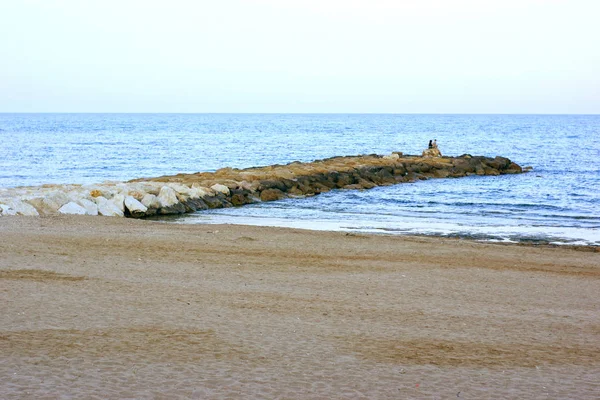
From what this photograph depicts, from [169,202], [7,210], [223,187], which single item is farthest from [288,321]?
[223,187]

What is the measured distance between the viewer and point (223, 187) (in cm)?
2642

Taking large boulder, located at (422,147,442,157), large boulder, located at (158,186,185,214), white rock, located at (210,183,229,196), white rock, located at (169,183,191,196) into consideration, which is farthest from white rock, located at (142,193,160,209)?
large boulder, located at (422,147,442,157)

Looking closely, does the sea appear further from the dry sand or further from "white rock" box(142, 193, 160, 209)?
the dry sand

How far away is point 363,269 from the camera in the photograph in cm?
1240

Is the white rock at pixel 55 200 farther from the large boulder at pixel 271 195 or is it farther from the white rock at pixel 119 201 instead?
the large boulder at pixel 271 195

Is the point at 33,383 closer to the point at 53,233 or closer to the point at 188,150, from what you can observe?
the point at 53,233

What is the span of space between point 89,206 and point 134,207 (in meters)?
1.48

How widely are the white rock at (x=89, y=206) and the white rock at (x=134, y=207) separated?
1.18 meters

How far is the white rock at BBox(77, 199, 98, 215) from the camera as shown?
824 inches

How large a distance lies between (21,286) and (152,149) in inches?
2135

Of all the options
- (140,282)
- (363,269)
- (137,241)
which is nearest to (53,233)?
(137,241)

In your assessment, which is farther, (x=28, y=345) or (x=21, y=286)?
(x=21, y=286)

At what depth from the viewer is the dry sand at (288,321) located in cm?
636

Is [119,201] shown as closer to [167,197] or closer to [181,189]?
[167,197]
